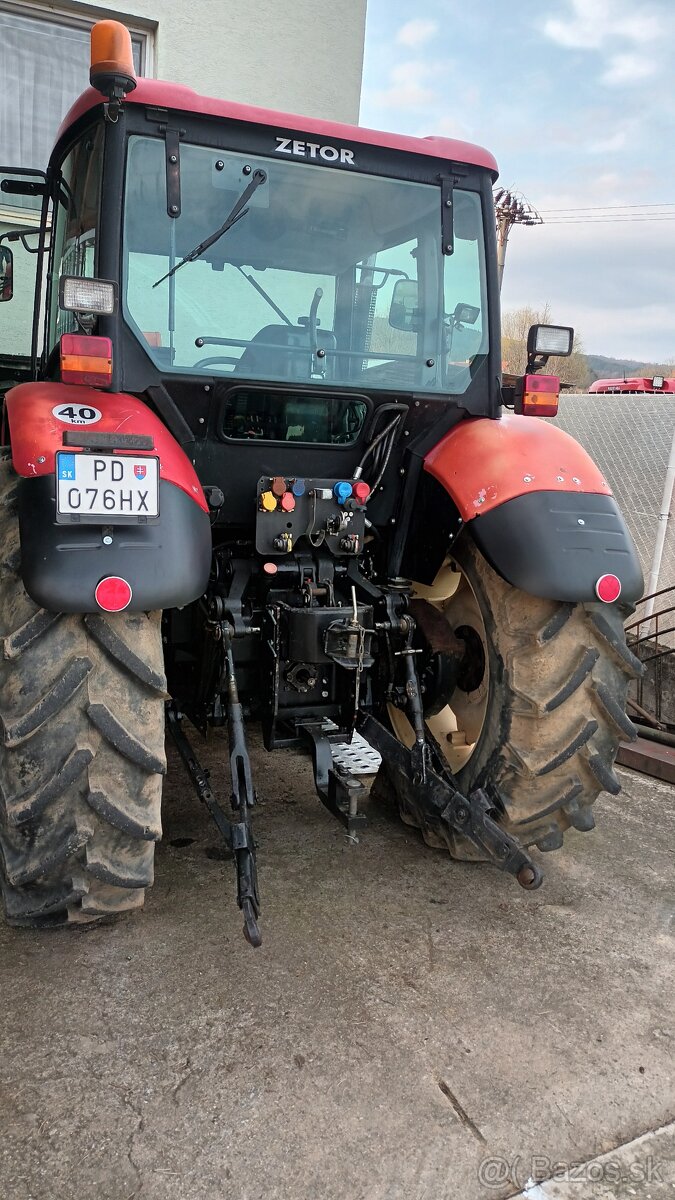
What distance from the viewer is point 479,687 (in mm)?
3090

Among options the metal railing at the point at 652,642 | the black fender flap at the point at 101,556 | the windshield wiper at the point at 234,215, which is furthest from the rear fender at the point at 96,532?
the metal railing at the point at 652,642

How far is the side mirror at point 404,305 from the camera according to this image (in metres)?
3.02

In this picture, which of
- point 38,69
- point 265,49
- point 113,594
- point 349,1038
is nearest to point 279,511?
point 113,594

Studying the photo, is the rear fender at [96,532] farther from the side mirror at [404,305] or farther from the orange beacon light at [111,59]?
the side mirror at [404,305]

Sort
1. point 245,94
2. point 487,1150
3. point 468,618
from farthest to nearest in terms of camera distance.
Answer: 1. point 245,94
2. point 468,618
3. point 487,1150

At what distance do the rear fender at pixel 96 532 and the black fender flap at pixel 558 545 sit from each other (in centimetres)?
91

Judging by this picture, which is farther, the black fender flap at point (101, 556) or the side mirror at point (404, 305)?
the side mirror at point (404, 305)

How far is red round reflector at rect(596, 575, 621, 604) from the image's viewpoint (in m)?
2.53

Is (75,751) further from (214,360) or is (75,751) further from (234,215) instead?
(234,215)

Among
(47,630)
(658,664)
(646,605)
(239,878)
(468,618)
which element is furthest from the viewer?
(646,605)

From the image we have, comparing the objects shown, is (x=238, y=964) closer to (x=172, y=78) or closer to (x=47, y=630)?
(x=47, y=630)

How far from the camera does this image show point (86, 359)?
7.68ft

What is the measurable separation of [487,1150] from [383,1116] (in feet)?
0.79

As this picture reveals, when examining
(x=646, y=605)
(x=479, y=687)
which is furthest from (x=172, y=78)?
(x=479, y=687)
